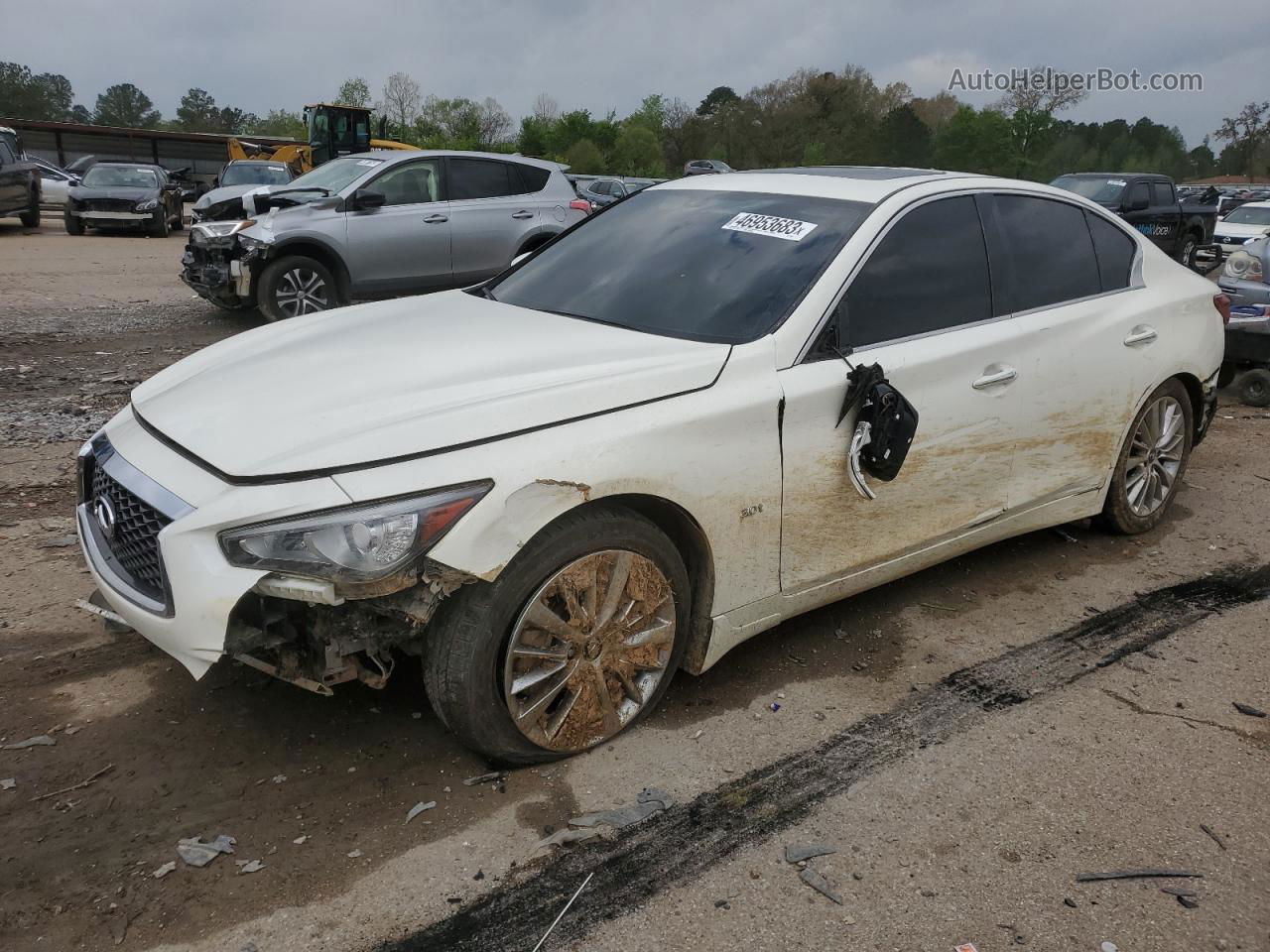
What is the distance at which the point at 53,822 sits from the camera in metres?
2.80

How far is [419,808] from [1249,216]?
887 inches

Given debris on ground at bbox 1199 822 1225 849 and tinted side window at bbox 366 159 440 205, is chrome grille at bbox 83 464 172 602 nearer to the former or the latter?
debris on ground at bbox 1199 822 1225 849

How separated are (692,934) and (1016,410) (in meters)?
2.49

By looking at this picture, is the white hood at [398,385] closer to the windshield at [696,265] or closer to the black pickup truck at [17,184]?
the windshield at [696,265]

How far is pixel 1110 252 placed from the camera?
4.71 metres

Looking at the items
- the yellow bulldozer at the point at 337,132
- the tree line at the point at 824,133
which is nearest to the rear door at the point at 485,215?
the yellow bulldozer at the point at 337,132

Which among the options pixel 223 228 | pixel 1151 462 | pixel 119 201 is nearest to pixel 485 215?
pixel 223 228

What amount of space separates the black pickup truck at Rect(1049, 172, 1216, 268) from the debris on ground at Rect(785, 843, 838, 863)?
1702cm

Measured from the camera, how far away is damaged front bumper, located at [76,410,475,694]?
2.57 m

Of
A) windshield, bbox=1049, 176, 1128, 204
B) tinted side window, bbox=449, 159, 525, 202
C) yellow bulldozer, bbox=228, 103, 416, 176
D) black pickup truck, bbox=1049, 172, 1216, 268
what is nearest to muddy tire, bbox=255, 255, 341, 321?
tinted side window, bbox=449, 159, 525, 202

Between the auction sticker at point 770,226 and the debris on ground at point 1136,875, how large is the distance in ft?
7.38

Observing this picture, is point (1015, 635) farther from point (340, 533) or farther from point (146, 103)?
point (146, 103)

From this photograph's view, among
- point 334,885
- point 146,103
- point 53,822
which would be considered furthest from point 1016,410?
point 146,103

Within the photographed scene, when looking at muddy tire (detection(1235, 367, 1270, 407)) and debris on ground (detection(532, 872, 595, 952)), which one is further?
muddy tire (detection(1235, 367, 1270, 407))
